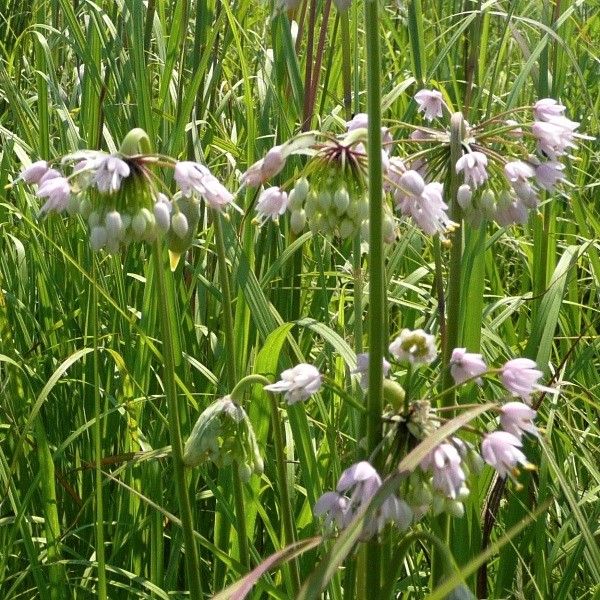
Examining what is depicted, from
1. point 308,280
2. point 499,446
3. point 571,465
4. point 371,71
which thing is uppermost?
point 371,71

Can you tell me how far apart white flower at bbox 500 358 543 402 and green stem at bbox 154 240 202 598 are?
1.56 feet

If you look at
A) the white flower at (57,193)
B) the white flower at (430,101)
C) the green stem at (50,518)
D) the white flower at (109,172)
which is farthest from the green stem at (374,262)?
the green stem at (50,518)

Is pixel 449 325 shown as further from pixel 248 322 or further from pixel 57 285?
pixel 57 285

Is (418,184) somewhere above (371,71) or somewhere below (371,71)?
below

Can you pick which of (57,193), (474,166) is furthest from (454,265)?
(57,193)

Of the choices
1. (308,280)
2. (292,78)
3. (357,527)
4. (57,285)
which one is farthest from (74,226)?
(357,527)

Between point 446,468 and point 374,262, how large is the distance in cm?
27

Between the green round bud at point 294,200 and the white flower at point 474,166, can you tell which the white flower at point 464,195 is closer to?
the white flower at point 474,166

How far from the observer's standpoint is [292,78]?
2336mm

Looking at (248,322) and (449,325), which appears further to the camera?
(248,322)

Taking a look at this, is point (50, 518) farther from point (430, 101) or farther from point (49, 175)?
point (430, 101)

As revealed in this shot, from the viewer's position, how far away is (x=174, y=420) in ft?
4.98

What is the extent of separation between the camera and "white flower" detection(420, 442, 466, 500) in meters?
1.26

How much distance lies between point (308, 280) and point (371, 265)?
1522 mm
